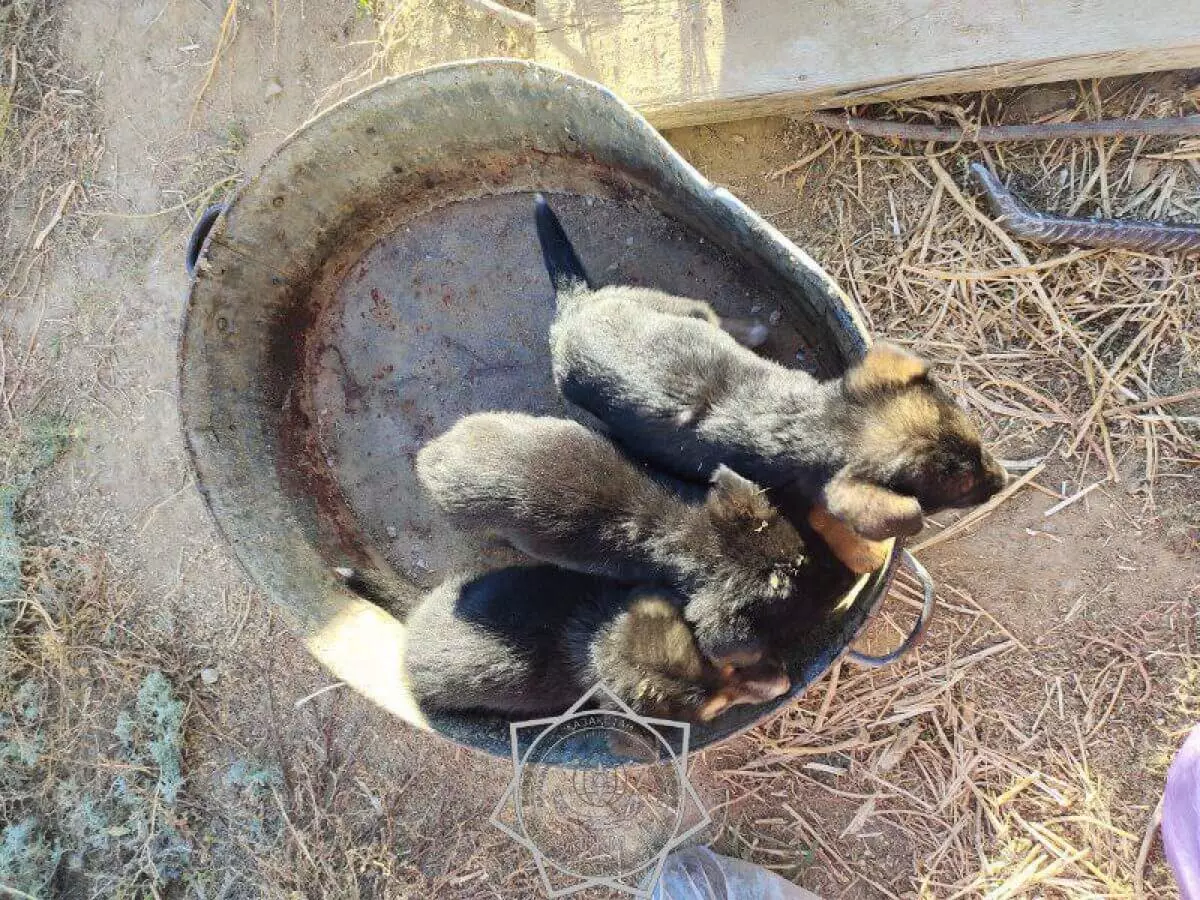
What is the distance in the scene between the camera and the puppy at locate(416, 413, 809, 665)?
8.51ft

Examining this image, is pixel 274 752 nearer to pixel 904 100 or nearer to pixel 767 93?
pixel 767 93

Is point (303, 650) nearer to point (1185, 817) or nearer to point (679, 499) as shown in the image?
point (679, 499)

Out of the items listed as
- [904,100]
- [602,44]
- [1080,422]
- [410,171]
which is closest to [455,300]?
[410,171]

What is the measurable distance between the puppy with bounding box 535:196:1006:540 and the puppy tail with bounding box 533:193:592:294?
0.02 m

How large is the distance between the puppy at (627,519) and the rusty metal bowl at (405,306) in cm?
26

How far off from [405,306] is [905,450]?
A: 1.96m

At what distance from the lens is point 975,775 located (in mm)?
3135

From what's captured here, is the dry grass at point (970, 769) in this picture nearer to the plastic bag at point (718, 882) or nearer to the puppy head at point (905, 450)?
the plastic bag at point (718, 882)

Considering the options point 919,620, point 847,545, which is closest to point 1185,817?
point 919,620

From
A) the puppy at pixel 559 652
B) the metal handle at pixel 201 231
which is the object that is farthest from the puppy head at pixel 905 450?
the metal handle at pixel 201 231

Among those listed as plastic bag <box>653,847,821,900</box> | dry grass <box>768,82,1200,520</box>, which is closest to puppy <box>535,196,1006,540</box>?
dry grass <box>768,82,1200,520</box>

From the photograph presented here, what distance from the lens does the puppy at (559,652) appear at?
103 inches

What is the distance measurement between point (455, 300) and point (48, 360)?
2.00m

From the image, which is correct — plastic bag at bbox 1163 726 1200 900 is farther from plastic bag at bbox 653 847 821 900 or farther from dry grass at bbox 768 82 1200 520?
plastic bag at bbox 653 847 821 900
